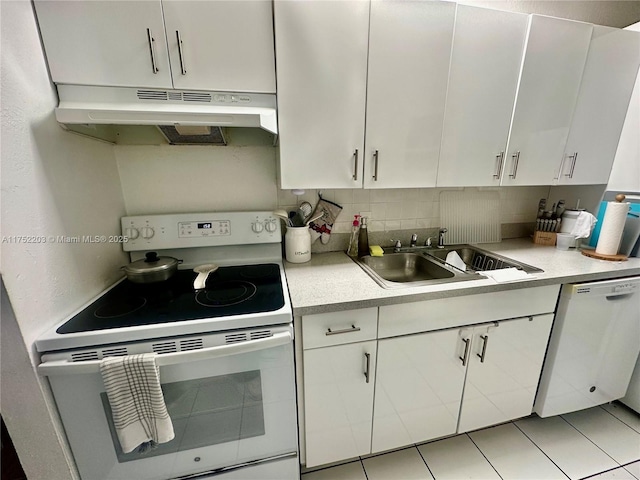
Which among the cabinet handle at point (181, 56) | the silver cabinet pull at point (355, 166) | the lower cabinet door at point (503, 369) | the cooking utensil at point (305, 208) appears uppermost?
the cabinet handle at point (181, 56)

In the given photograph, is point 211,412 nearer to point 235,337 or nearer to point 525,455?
point 235,337

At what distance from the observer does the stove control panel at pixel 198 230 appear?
4.16 ft

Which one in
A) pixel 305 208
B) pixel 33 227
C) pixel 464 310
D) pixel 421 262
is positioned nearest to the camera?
pixel 33 227

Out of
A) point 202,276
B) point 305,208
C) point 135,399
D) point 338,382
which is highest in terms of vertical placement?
point 305,208

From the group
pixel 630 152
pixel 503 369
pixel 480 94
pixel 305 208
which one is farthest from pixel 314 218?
pixel 630 152

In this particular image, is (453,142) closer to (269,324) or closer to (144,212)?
(269,324)

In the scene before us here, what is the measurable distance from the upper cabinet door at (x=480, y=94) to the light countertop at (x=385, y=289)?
54 centimetres

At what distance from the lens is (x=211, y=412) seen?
3.12 feet

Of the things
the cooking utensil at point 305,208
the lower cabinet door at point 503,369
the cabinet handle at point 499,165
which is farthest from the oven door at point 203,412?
the cabinet handle at point 499,165

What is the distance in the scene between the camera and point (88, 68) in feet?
3.05

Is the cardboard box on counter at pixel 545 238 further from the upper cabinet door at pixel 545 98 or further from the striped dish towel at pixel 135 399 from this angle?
the striped dish towel at pixel 135 399

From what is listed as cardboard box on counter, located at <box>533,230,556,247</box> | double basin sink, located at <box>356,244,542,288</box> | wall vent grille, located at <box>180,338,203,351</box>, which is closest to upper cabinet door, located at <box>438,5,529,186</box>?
double basin sink, located at <box>356,244,542,288</box>

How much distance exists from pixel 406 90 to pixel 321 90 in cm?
40

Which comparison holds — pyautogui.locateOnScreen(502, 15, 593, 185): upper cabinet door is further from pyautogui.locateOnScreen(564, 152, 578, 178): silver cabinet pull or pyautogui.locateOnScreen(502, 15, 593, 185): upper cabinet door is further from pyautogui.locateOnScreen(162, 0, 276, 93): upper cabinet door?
pyautogui.locateOnScreen(162, 0, 276, 93): upper cabinet door
